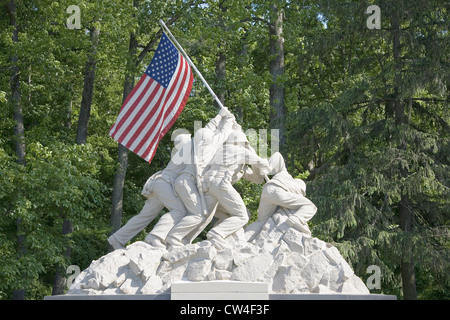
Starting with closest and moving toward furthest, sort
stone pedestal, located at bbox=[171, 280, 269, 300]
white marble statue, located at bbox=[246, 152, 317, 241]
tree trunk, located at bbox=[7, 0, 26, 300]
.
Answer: stone pedestal, located at bbox=[171, 280, 269, 300] < white marble statue, located at bbox=[246, 152, 317, 241] < tree trunk, located at bbox=[7, 0, 26, 300]

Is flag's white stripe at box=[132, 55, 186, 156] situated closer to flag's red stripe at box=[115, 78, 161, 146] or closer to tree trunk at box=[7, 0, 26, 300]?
flag's red stripe at box=[115, 78, 161, 146]

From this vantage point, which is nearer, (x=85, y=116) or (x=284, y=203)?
(x=284, y=203)

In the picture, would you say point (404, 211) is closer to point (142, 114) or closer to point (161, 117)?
point (161, 117)

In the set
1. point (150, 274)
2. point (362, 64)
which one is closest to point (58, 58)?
point (362, 64)

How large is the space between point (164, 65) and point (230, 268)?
13.3 ft

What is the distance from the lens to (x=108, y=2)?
68.0 feet

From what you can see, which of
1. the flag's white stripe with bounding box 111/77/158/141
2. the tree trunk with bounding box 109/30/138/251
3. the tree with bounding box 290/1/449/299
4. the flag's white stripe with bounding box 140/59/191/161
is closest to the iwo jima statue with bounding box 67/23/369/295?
the flag's white stripe with bounding box 140/59/191/161

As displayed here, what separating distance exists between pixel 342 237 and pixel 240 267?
24.4ft

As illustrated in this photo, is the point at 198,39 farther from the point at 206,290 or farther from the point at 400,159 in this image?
the point at 206,290

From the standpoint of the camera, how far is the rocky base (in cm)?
1221

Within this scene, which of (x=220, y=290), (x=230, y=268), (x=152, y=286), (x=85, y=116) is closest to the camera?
(x=220, y=290)

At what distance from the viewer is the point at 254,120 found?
74.4 feet

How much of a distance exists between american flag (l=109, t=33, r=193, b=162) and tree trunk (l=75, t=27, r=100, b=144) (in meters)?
6.70

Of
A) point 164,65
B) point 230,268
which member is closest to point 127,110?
point 164,65
